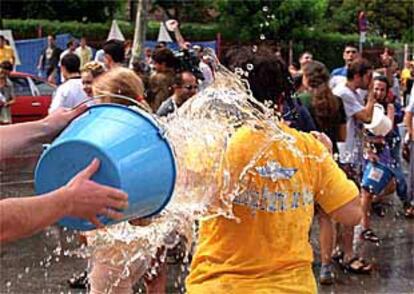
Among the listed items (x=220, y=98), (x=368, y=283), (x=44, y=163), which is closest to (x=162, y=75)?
(x=368, y=283)

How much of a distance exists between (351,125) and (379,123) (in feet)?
2.44

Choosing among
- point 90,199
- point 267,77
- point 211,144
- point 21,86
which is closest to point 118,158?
point 90,199

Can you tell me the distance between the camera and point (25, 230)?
2465mm

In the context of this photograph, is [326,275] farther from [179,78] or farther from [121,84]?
[121,84]

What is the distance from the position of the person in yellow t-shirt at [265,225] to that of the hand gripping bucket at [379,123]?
543cm

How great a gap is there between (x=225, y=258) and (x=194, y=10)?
1690 inches

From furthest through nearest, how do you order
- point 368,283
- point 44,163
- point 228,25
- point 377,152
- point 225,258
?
point 228,25 < point 377,152 < point 368,283 < point 225,258 < point 44,163

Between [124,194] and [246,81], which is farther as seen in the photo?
[246,81]

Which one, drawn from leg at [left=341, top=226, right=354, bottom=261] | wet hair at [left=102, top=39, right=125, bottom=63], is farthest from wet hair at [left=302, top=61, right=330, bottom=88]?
wet hair at [left=102, top=39, right=125, bottom=63]

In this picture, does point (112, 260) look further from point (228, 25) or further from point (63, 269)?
point (228, 25)

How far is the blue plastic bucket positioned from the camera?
2.67 metres

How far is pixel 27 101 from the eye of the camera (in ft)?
53.1

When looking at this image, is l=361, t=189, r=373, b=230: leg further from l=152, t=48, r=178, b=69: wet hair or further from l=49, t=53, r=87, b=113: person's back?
l=49, t=53, r=87, b=113: person's back

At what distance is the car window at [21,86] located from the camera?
53.6ft
